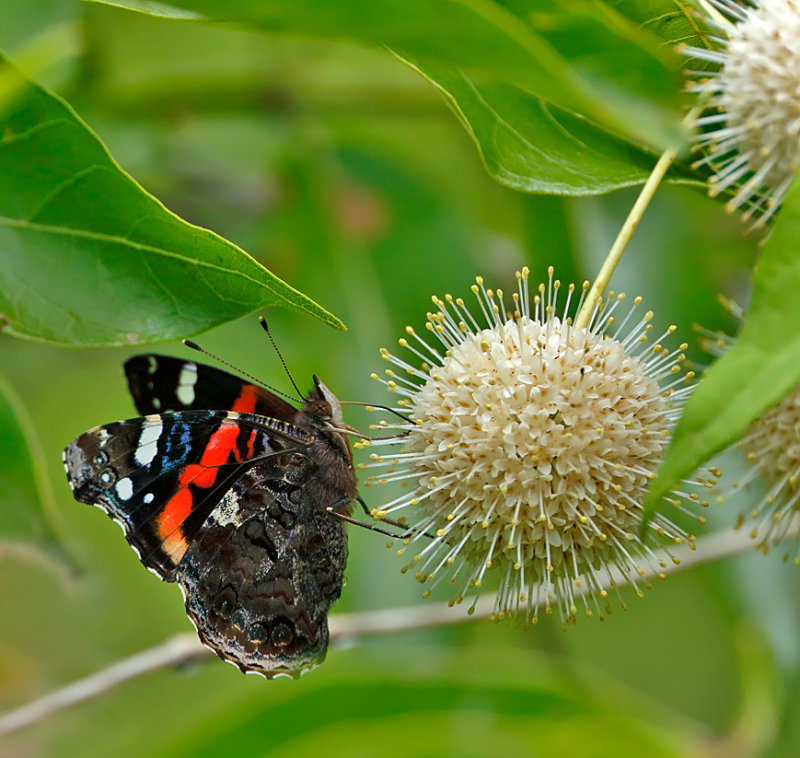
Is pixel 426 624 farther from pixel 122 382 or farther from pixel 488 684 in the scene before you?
pixel 122 382

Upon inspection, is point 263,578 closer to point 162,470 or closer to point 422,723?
point 162,470

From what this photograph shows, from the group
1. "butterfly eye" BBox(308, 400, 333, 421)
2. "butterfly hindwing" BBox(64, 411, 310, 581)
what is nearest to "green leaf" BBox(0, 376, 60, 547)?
"butterfly hindwing" BBox(64, 411, 310, 581)

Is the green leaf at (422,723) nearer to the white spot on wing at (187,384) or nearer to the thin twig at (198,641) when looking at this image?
the thin twig at (198,641)

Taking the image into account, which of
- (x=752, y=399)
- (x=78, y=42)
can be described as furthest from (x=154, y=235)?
(x=78, y=42)

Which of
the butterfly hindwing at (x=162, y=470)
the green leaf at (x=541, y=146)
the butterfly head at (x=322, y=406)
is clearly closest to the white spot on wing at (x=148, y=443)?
the butterfly hindwing at (x=162, y=470)

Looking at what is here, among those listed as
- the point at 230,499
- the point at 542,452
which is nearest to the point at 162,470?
the point at 230,499

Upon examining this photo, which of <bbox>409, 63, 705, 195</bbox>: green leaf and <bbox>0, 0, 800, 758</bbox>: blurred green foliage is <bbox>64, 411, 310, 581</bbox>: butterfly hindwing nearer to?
<bbox>0, 0, 800, 758</bbox>: blurred green foliage
